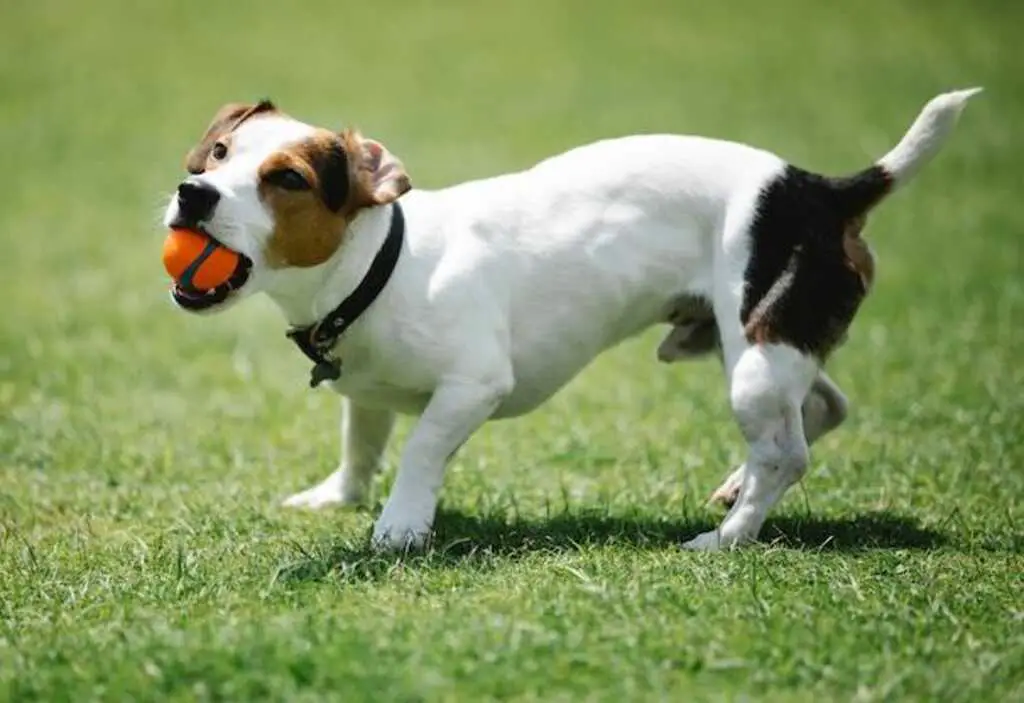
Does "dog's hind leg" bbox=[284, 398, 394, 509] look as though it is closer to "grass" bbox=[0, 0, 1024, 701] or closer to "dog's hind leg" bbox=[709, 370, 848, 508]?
"grass" bbox=[0, 0, 1024, 701]

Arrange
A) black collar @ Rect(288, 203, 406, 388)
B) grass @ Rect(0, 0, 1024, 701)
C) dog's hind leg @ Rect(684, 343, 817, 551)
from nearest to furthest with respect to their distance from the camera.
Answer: grass @ Rect(0, 0, 1024, 701) < black collar @ Rect(288, 203, 406, 388) < dog's hind leg @ Rect(684, 343, 817, 551)

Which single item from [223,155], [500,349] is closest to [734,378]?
[500,349]

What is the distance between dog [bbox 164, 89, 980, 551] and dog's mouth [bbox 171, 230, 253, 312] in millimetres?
10

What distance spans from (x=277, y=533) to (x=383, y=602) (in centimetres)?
117

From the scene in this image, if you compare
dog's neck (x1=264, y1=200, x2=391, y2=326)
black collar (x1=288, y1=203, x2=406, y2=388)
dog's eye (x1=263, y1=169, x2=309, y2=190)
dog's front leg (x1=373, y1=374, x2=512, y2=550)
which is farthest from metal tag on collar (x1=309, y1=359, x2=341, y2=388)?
dog's eye (x1=263, y1=169, x2=309, y2=190)

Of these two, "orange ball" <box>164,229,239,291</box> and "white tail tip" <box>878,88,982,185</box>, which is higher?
"white tail tip" <box>878,88,982,185</box>

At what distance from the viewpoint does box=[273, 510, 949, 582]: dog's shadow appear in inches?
212

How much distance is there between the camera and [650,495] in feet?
22.0

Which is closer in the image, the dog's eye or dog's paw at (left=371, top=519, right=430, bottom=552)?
the dog's eye

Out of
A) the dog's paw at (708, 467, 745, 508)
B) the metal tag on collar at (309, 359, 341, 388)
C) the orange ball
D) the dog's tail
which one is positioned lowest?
the dog's paw at (708, 467, 745, 508)

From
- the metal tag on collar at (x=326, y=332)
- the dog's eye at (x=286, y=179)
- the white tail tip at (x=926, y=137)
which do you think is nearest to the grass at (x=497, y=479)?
the dog's eye at (x=286, y=179)

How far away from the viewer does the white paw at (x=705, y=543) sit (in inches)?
226

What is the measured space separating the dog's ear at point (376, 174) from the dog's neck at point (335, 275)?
10 cm

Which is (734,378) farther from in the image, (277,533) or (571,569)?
(277,533)
